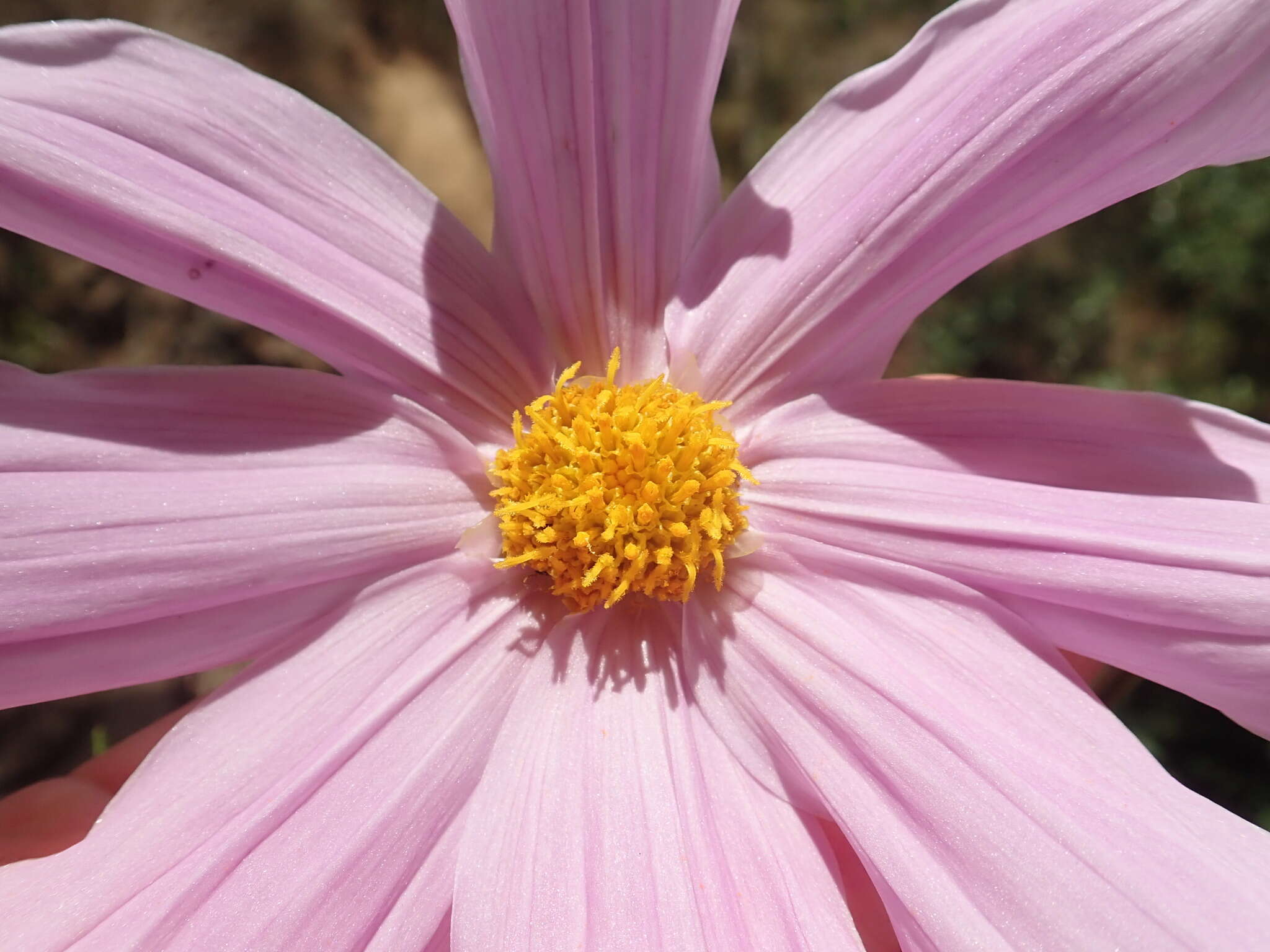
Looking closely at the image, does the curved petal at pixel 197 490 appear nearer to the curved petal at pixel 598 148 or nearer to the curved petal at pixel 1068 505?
the curved petal at pixel 598 148

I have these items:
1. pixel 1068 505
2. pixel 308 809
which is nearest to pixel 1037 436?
pixel 1068 505

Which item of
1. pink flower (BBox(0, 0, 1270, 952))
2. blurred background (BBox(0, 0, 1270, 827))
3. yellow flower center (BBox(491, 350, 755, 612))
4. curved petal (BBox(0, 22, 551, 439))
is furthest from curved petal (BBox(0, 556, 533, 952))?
blurred background (BBox(0, 0, 1270, 827))

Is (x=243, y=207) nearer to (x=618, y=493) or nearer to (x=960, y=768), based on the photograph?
(x=618, y=493)

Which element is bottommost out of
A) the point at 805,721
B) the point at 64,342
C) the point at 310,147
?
the point at 805,721

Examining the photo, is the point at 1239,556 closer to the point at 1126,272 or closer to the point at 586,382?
the point at 586,382

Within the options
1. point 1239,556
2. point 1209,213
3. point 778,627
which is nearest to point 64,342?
point 778,627

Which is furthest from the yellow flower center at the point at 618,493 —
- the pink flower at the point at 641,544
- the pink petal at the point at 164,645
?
the pink petal at the point at 164,645

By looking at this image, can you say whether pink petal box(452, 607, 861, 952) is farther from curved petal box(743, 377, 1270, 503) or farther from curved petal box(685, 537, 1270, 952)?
curved petal box(743, 377, 1270, 503)
